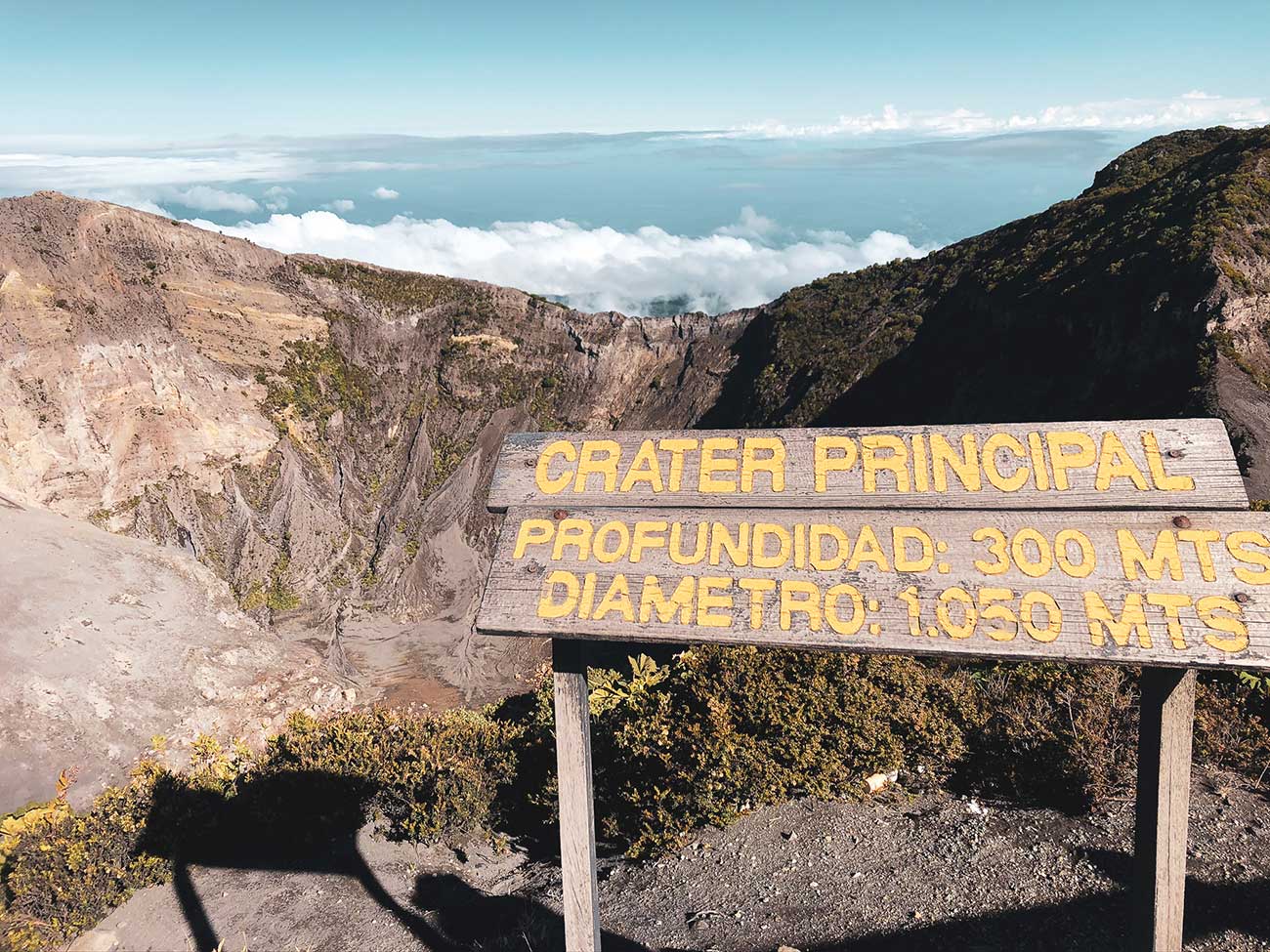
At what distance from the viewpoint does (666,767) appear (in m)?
8.24

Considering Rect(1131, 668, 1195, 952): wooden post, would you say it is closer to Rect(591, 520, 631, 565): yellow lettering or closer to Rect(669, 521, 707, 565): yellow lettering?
Rect(669, 521, 707, 565): yellow lettering

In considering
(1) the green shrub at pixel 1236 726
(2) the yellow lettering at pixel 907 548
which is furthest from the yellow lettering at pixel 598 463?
(1) the green shrub at pixel 1236 726

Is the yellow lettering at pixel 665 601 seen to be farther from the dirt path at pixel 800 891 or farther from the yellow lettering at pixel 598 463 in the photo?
the dirt path at pixel 800 891

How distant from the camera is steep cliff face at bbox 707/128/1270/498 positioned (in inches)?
857

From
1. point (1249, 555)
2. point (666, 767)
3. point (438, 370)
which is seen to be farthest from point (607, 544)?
point (438, 370)

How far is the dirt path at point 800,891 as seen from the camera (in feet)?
19.0

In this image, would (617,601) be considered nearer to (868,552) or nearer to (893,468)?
(868,552)

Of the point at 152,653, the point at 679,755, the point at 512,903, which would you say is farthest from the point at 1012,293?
the point at 152,653

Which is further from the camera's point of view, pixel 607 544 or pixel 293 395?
pixel 293 395

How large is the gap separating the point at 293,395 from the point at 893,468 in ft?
145

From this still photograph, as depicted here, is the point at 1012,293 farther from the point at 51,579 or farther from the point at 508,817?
the point at 51,579

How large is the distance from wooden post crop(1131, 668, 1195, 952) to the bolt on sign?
0.01m

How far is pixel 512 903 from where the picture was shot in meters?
7.37

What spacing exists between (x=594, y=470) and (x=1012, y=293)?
1306 inches
